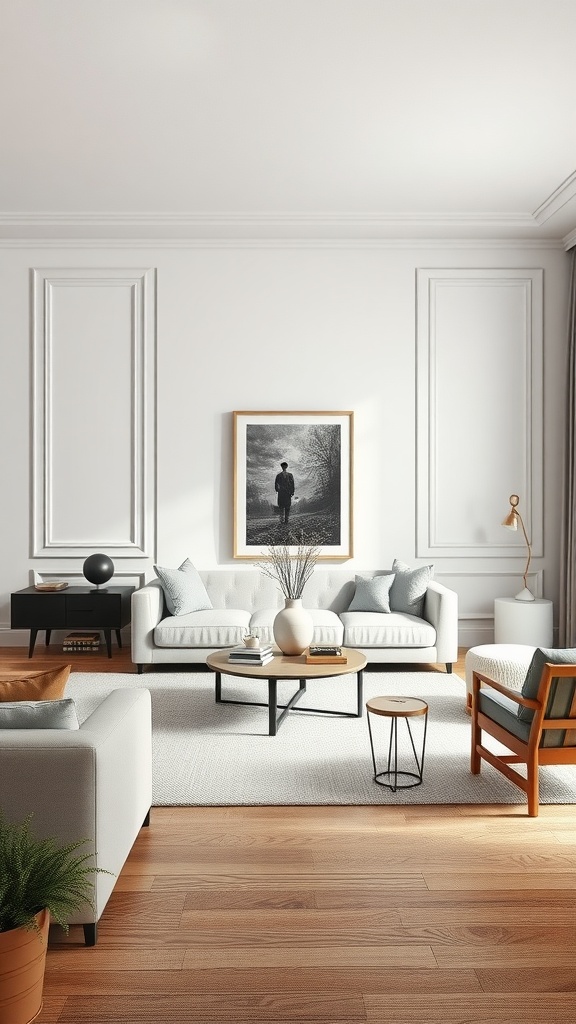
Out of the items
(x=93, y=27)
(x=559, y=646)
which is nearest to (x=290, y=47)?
(x=93, y=27)

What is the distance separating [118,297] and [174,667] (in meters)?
3.06

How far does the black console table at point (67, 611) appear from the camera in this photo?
6148 millimetres

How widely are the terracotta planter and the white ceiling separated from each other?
3.58 m

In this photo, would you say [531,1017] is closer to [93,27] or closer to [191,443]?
[93,27]

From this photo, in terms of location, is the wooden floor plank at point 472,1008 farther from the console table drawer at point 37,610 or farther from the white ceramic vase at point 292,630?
the console table drawer at point 37,610

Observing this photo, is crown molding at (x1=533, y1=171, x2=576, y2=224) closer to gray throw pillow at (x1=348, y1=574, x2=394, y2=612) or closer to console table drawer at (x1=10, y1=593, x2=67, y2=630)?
gray throw pillow at (x1=348, y1=574, x2=394, y2=612)

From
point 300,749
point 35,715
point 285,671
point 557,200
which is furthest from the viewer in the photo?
point 557,200

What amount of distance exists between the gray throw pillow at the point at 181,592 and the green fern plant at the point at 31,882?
12.4ft

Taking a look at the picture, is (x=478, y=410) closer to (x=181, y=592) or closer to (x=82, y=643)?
(x=181, y=592)

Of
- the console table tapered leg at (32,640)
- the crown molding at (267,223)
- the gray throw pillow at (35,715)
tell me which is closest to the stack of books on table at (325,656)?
the gray throw pillow at (35,715)

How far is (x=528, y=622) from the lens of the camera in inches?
244

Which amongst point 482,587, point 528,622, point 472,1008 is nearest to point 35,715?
point 472,1008

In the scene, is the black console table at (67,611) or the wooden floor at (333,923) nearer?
the wooden floor at (333,923)

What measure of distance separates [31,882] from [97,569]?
445 centimetres
